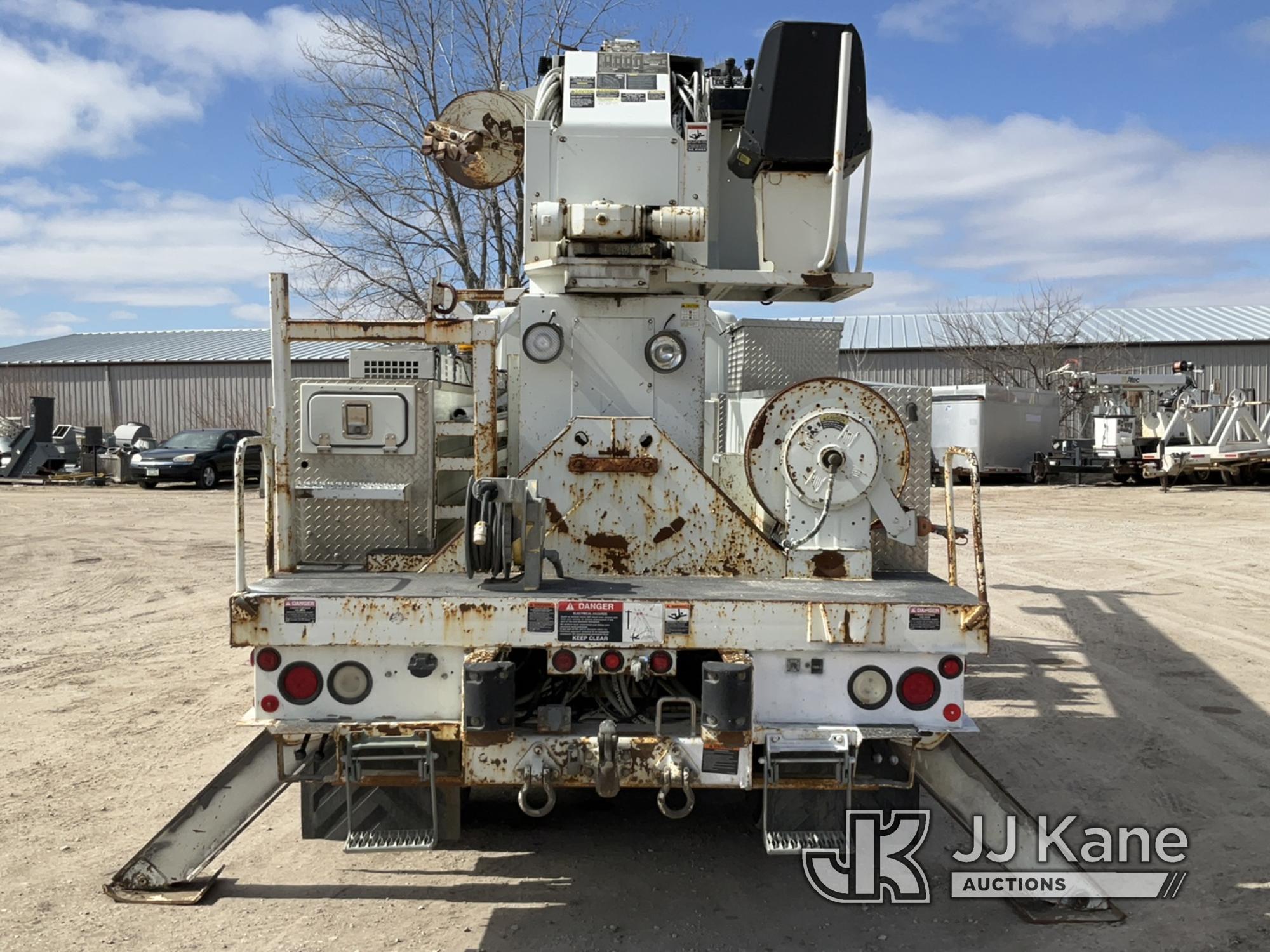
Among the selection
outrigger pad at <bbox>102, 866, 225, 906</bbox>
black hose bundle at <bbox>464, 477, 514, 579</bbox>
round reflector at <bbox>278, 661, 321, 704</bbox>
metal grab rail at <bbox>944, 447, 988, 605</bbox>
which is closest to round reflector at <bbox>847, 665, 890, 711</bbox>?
metal grab rail at <bbox>944, 447, 988, 605</bbox>

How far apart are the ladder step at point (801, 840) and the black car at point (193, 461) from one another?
2327 cm

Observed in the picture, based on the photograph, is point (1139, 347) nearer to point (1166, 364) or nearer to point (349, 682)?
point (1166, 364)

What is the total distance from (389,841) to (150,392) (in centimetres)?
4397

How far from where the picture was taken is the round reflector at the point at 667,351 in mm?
4945

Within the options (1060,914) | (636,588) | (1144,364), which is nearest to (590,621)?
(636,588)

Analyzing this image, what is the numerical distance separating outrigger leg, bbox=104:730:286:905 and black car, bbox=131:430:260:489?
873 inches

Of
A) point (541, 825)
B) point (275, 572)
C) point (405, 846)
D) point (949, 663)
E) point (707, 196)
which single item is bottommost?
point (541, 825)

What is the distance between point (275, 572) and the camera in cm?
423

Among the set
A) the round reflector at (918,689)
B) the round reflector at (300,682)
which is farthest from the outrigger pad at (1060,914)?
the round reflector at (300,682)

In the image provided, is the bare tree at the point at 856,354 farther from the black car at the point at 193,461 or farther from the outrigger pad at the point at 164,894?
the outrigger pad at the point at 164,894

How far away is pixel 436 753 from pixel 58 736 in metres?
3.75

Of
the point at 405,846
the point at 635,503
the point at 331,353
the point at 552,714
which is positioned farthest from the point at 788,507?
the point at 331,353

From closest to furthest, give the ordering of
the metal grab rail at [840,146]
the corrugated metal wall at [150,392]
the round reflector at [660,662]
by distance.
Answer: the round reflector at [660,662] → the metal grab rail at [840,146] → the corrugated metal wall at [150,392]

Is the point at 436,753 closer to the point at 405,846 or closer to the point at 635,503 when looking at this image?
the point at 405,846
